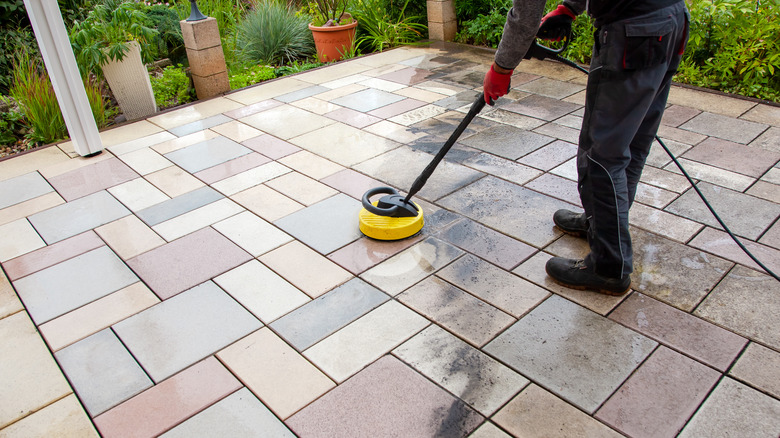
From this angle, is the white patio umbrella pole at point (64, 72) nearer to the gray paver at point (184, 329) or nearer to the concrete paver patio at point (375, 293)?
the concrete paver patio at point (375, 293)

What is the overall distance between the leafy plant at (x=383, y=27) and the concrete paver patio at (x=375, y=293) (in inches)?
97.3

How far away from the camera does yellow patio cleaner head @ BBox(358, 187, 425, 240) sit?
2857mm

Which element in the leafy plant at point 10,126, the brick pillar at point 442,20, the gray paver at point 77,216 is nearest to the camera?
the gray paver at point 77,216

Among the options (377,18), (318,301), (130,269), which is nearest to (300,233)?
(318,301)

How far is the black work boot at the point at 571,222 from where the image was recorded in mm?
2832

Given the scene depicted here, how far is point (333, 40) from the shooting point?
6.01 meters

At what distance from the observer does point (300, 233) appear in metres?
3.01

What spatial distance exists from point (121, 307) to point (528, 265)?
1834mm

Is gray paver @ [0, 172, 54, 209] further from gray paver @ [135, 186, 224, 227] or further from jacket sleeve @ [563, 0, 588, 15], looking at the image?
jacket sleeve @ [563, 0, 588, 15]

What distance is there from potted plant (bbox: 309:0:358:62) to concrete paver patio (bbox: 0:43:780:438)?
2.09 meters

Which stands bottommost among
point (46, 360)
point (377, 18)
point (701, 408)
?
point (701, 408)

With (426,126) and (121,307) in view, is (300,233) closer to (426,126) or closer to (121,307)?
(121,307)

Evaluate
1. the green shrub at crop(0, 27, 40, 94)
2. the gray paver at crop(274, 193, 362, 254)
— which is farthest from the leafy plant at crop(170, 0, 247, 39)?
the gray paver at crop(274, 193, 362, 254)

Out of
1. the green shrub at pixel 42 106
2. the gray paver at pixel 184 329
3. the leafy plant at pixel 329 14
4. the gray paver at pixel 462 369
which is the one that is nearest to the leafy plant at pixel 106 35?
the green shrub at pixel 42 106
